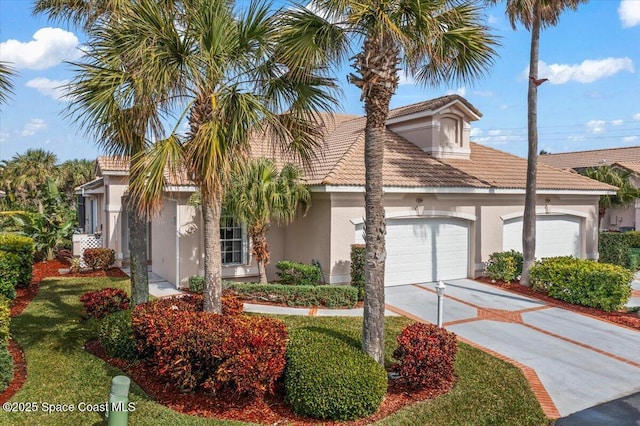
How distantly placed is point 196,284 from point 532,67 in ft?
42.6

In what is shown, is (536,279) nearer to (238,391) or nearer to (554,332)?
(554,332)

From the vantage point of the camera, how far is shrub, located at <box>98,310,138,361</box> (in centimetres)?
793

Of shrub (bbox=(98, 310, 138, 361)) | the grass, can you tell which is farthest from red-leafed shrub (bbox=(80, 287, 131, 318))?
shrub (bbox=(98, 310, 138, 361))

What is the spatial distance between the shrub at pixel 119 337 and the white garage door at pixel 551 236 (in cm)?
1422

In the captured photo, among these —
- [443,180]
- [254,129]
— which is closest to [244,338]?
[254,129]

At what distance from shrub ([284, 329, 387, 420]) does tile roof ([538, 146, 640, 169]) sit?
36.2m

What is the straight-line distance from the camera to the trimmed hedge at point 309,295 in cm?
1216

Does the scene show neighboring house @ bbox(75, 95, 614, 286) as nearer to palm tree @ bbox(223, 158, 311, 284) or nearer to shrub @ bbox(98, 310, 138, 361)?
palm tree @ bbox(223, 158, 311, 284)

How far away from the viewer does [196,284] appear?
1316 centimetres

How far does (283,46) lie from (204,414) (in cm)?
597

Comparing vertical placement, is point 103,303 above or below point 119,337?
above

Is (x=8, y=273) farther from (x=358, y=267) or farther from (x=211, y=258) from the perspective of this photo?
(x=358, y=267)

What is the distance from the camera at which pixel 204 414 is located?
20.4ft

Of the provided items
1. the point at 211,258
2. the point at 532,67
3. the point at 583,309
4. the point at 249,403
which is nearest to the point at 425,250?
the point at 583,309
